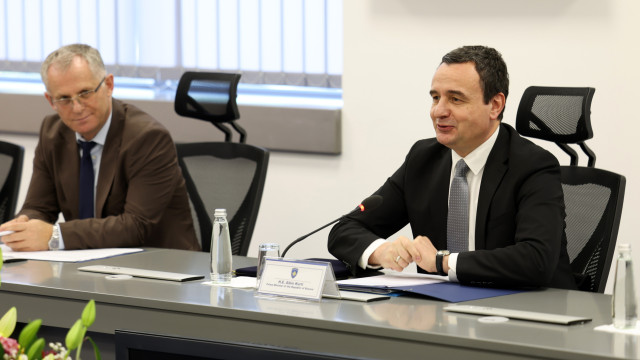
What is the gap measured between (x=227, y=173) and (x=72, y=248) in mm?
681

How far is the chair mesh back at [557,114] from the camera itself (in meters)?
2.88

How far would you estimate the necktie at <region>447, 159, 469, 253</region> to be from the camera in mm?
2668

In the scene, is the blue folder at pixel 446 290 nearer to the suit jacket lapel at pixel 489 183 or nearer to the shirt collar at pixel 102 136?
the suit jacket lapel at pixel 489 183

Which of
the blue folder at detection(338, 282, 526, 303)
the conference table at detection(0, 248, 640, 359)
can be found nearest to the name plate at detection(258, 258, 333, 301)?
the conference table at detection(0, 248, 640, 359)

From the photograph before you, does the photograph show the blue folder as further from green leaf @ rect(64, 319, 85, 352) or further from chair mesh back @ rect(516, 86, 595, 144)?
green leaf @ rect(64, 319, 85, 352)

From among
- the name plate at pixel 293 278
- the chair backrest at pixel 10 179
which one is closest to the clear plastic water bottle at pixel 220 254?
the name plate at pixel 293 278

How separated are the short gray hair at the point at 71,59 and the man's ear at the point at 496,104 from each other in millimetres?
1463

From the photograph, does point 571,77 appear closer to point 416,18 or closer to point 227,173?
point 416,18

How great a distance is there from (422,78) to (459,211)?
73.1 inches

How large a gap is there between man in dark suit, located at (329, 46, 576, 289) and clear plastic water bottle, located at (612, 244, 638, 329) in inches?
18.3

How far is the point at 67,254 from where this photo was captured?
9.68ft

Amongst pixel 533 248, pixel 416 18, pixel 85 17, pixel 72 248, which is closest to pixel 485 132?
pixel 533 248

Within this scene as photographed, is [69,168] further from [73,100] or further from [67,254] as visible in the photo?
[67,254]

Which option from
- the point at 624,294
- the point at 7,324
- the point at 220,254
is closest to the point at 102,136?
the point at 220,254
